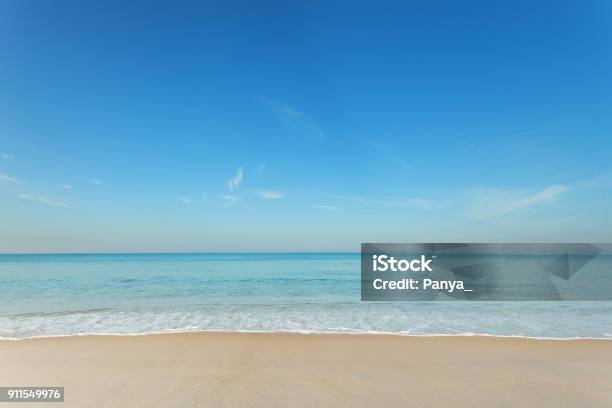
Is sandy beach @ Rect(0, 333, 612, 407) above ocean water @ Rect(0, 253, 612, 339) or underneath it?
above

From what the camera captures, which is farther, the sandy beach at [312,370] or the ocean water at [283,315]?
the ocean water at [283,315]

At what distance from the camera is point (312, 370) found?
470cm

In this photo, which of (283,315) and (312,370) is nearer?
(312,370)

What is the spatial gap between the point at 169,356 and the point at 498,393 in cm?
473

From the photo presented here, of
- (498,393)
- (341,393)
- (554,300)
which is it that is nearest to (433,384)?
(498,393)

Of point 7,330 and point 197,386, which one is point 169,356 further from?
point 7,330

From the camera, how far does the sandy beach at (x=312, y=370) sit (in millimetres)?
3857

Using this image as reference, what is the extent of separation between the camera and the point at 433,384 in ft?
13.9

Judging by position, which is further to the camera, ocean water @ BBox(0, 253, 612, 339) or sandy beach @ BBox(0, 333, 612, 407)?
ocean water @ BBox(0, 253, 612, 339)

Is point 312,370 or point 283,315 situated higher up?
point 312,370

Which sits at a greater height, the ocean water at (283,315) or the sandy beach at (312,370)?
the sandy beach at (312,370)

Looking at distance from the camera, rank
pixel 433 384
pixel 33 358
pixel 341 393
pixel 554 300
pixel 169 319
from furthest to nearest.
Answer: pixel 554 300 < pixel 169 319 < pixel 33 358 < pixel 433 384 < pixel 341 393

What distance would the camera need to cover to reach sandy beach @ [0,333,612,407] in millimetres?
3857

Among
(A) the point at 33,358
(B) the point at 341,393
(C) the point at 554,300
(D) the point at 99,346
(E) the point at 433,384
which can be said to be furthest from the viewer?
(C) the point at 554,300
